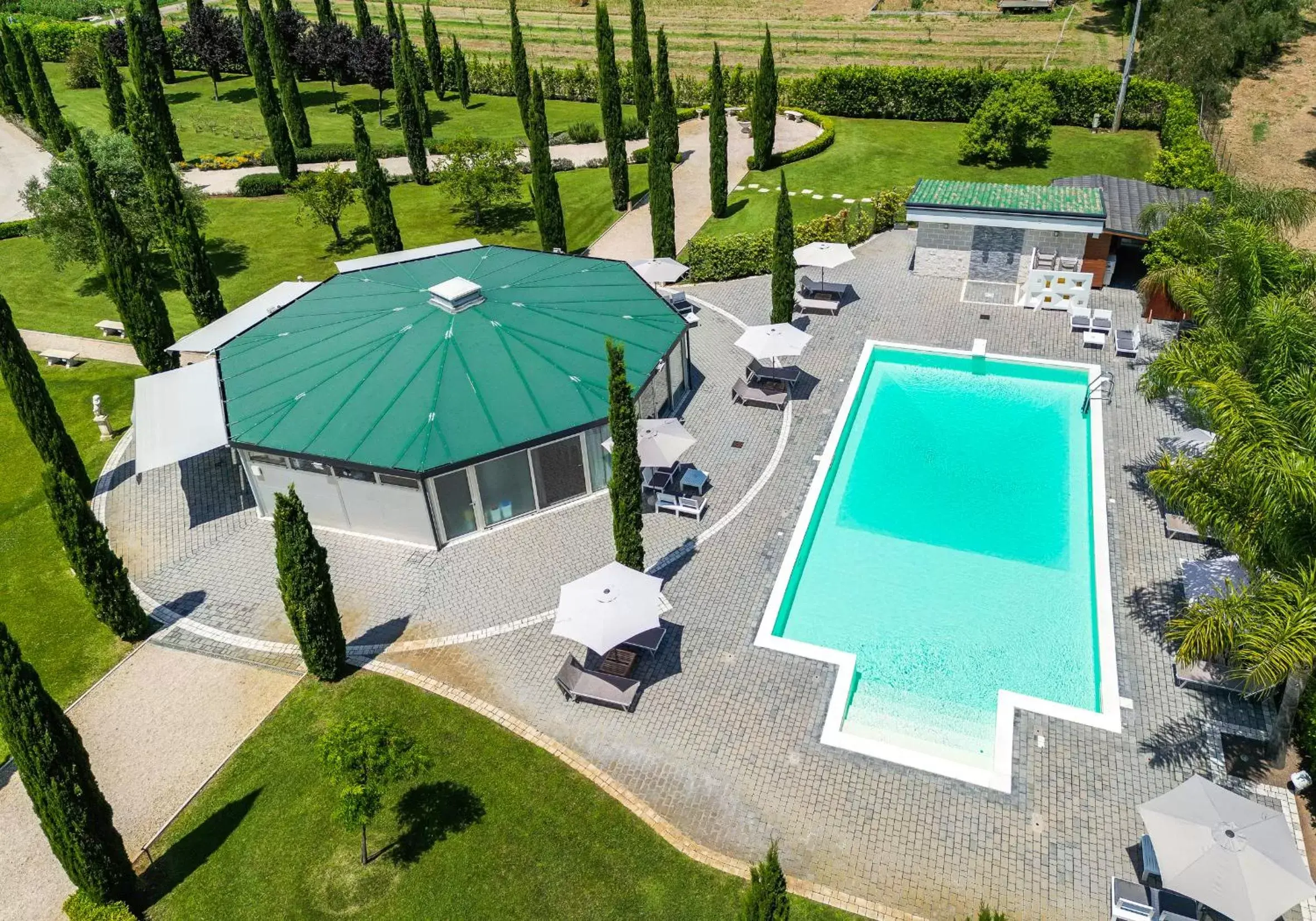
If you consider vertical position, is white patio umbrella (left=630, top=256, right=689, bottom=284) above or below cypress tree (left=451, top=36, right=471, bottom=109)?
below

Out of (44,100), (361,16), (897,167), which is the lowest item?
(897,167)

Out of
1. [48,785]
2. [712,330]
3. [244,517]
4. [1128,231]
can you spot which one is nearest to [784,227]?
[712,330]

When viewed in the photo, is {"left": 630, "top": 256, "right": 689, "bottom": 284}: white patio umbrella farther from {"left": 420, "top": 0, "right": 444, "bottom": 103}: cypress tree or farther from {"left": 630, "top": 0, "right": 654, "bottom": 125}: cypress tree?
{"left": 420, "top": 0, "right": 444, "bottom": 103}: cypress tree

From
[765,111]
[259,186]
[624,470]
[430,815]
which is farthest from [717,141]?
[430,815]

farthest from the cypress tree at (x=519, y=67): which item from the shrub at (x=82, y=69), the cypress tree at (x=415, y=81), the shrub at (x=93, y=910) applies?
the shrub at (x=82, y=69)

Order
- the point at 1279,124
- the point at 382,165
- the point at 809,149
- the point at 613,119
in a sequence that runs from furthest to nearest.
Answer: the point at 382,165
the point at 1279,124
the point at 809,149
the point at 613,119

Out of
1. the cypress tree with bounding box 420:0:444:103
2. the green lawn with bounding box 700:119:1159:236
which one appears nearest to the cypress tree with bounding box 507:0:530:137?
the green lawn with bounding box 700:119:1159:236

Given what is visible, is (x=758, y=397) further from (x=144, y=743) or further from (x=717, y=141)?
(x=144, y=743)
